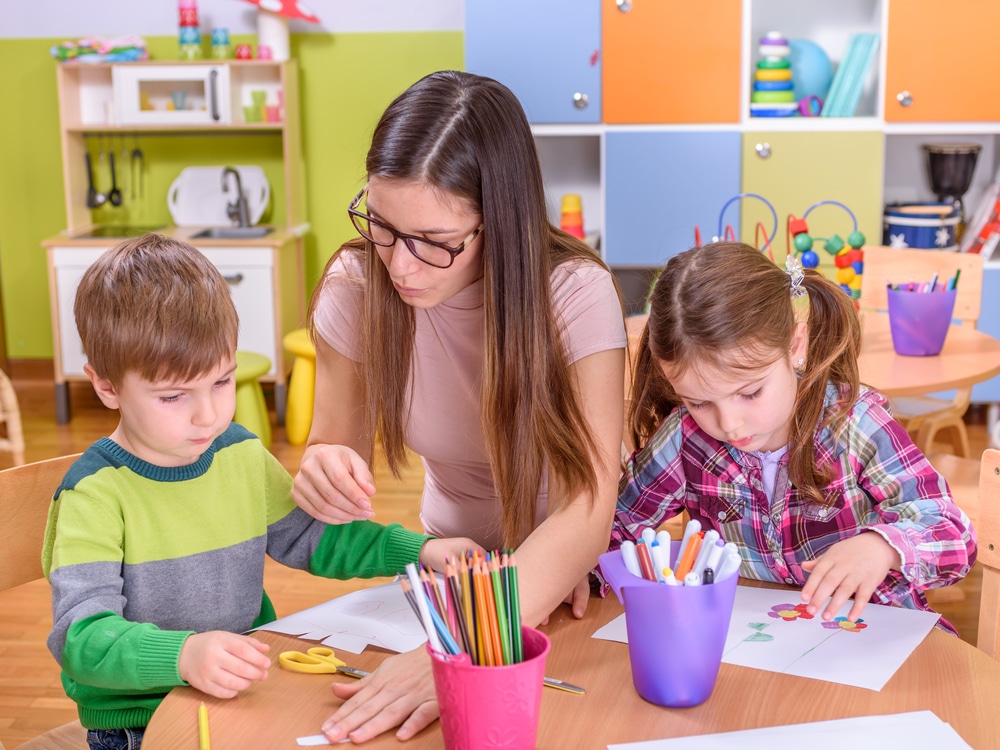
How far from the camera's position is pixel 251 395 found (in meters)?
3.80

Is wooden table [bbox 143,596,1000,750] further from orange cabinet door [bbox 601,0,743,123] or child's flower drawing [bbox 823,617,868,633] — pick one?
orange cabinet door [bbox 601,0,743,123]

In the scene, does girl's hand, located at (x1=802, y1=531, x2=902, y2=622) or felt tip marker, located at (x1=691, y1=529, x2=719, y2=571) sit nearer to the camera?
felt tip marker, located at (x1=691, y1=529, x2=719, y2=571)

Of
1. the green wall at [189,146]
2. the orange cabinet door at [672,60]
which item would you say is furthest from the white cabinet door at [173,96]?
the orange cabinet door at [672,60]

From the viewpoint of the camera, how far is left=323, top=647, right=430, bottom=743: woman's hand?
3.12ft

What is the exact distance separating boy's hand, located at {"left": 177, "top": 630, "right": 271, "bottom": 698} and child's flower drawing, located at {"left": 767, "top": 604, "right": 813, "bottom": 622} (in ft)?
1.74

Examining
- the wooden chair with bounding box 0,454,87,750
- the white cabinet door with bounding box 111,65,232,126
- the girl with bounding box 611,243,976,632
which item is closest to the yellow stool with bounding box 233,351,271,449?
the white cabinet door with bounding box 111,65,232,126

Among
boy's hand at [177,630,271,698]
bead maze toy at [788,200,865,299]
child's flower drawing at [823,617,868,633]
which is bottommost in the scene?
child's flower drawing at [823,617,868,633]

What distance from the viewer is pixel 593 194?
4383mm

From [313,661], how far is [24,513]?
426 mm

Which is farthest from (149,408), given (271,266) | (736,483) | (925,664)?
(271,266)

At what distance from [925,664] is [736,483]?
0.35 m

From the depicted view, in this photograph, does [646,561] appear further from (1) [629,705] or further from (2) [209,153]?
A: (2) [209,153]

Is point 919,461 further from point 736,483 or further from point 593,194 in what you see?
point 593,194

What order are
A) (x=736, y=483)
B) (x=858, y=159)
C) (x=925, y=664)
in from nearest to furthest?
(x=925, y=664) < (x=736, y=483) < (x=858, y=159)
